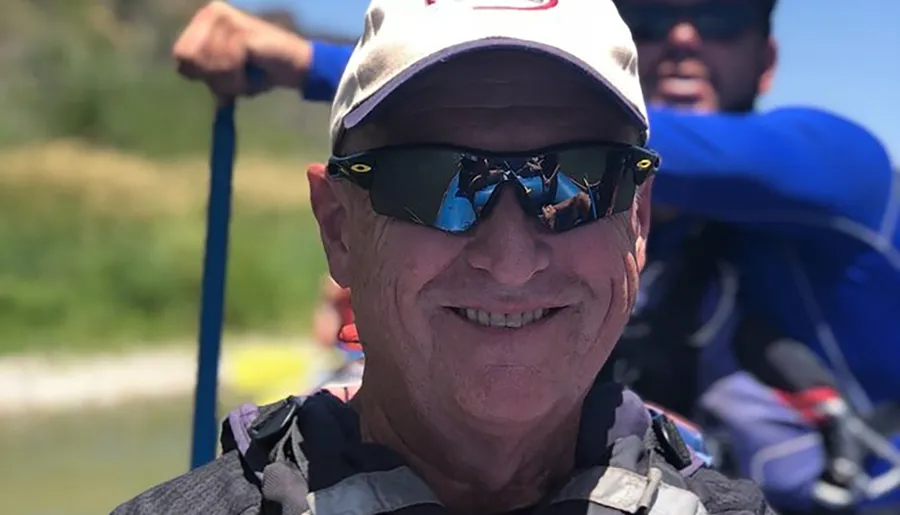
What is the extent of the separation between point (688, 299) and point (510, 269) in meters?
1.29

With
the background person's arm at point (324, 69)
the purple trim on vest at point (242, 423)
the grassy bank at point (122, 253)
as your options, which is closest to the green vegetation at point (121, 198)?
the grassy bank at point (122, 253)

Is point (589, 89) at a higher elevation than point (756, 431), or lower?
higher

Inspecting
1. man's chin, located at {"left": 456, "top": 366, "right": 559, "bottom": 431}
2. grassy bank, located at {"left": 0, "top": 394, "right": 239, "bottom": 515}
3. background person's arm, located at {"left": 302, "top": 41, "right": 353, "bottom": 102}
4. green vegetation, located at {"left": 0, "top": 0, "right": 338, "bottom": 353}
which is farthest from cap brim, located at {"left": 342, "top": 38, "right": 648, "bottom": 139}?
green vegetation, located at {"left": 0, "top": 0, "right": 338, "bottom": 353}

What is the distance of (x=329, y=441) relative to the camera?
4.39 ft

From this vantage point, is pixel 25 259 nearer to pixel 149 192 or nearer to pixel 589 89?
pixel 149 192

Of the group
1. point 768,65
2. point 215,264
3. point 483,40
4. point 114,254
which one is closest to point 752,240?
point 768,65

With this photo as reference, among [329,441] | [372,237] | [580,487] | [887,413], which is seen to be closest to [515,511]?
[580,487]

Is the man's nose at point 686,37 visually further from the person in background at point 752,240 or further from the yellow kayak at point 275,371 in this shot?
the yellow kayak at point 275,371

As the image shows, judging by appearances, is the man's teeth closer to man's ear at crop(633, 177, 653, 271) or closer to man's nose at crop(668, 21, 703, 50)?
man's ear at crop(633, 177, 653, 271)

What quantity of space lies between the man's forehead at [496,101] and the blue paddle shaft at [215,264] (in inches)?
36.8

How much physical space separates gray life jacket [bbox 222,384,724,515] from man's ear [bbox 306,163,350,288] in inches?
6.6

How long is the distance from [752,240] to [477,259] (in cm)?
145

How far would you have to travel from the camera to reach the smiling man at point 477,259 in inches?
46.9

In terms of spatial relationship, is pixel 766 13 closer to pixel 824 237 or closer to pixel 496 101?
pixel 824 237
